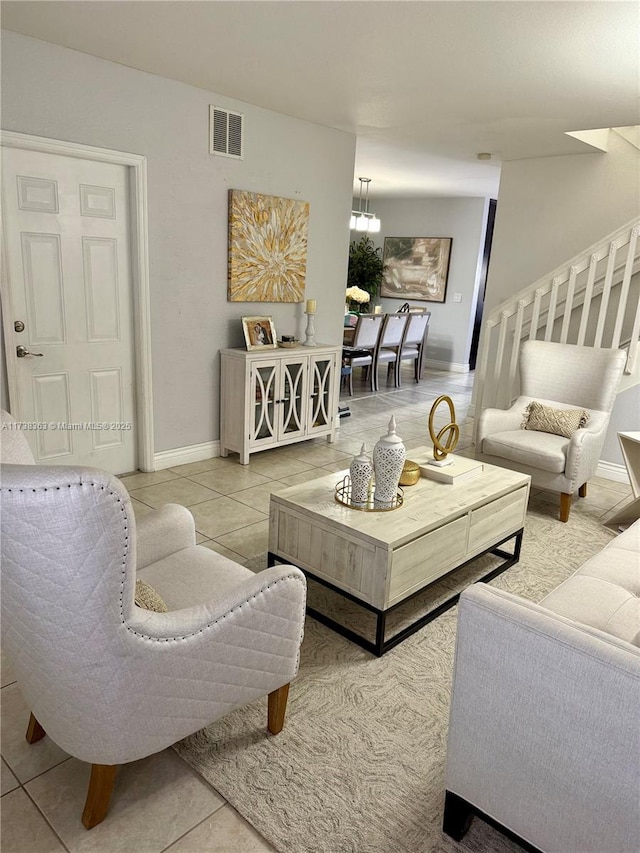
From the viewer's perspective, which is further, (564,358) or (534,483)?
(564,358)

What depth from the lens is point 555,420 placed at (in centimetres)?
396

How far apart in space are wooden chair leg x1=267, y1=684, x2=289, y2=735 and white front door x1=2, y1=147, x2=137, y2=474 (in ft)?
7.81

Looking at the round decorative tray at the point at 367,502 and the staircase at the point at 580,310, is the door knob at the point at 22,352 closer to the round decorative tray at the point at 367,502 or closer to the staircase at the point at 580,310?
the round decorative tray at the point at 367,502

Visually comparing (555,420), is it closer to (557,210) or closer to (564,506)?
(564,506)

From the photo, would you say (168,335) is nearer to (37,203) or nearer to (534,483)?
(37,203)

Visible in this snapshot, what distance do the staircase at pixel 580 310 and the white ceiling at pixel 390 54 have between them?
885 millimetres

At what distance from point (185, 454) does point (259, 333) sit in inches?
→ 40.6

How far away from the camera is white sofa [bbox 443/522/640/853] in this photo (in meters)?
1.18

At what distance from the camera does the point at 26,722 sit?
6.28 ft

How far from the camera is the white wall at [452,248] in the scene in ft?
27.9

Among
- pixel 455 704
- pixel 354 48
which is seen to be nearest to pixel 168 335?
pixel 354 48

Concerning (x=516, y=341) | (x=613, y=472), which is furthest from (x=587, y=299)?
(x=613, y=472)

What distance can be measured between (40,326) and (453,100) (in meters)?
2.81

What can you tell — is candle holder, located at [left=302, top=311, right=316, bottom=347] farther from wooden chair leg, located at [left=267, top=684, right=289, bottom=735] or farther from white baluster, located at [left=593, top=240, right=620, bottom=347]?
wooden chair leg, located at [left=267, top=684, right=289, bottom=735]
